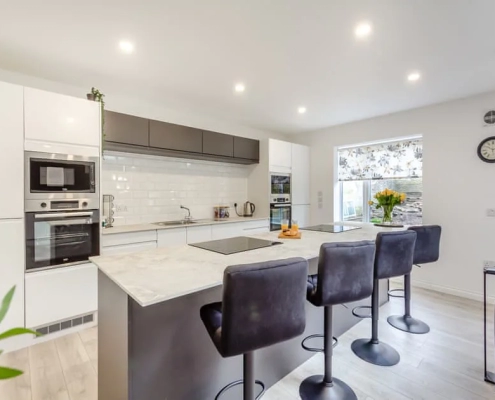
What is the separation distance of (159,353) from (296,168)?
4.09 metres

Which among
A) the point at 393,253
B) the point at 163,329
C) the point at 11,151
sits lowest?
the point at 163,329

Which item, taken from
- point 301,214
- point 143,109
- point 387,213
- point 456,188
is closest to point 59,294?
point 143,109

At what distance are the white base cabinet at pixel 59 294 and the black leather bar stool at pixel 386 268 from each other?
2.56 meters

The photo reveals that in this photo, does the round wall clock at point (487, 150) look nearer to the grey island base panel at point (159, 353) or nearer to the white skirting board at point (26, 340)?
the grey island base panel at point (159, 353)

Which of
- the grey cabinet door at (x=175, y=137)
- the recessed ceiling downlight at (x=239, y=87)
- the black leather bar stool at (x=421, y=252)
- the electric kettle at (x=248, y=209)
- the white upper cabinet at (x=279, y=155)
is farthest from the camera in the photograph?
the electric kettle at (x=248, y=209)

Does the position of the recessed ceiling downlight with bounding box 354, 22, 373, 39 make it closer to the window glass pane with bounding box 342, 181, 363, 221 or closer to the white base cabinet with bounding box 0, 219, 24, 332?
the window glass pane with bounding box 342, 181, 363, 221

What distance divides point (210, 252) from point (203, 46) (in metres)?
1.73

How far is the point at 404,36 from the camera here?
7.07 feet

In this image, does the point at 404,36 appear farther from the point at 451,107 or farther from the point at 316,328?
the point at 316,328

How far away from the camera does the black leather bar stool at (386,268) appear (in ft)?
6.96

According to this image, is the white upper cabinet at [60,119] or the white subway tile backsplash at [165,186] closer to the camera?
the white upper cabinet at [60,119]

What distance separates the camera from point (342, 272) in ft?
5.49

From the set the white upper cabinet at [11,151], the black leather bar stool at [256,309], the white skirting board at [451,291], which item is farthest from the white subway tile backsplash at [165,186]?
the white skirting board at [451,291]

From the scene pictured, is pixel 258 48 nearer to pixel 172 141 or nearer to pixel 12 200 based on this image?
pixel 172 141
